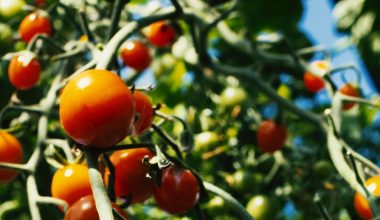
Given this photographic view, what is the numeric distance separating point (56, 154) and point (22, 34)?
1.98 ft

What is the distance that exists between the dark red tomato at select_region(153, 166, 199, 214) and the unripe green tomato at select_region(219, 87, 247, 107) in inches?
34.6

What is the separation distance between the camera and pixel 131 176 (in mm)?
1055

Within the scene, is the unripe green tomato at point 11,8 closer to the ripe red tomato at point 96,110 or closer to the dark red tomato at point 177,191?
the dark red tomato at point 177,191

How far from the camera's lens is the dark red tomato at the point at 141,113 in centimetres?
99

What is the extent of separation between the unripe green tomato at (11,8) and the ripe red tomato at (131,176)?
1325mm

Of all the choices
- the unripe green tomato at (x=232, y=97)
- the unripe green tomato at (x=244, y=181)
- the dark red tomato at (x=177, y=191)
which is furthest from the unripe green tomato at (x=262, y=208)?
the dark red tomato at (x=177, y=191)

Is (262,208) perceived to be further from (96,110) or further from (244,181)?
(96,110)

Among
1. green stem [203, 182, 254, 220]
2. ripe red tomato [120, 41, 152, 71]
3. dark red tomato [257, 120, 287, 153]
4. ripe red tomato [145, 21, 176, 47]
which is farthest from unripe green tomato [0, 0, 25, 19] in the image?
green stem [203, 182, 254, 220]

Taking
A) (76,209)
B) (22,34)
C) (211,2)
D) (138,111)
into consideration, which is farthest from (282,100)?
(76,209)

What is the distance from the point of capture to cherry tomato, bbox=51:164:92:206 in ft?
3.32

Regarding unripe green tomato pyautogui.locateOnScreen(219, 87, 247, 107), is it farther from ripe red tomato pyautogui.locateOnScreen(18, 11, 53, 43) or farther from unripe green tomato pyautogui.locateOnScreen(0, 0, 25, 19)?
unripe green tomato pyautogui.locateOnScreen(0, 0, 25, 19)

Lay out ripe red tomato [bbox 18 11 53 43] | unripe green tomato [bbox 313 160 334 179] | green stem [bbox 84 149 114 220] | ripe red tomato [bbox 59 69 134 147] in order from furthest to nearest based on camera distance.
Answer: unripe green tomato [bbox 313 160 334 179], ripe red tomato [bbox 18 11 53 43], ripe red tomato [bbox 59 69 134 147], green stem [bbox 84 149 114 220]

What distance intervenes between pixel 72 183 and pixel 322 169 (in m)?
1.02

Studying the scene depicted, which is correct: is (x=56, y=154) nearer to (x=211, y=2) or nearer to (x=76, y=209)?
(x=76, y=209)
